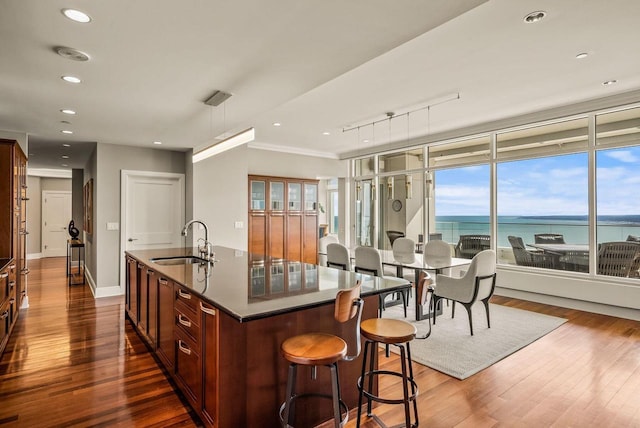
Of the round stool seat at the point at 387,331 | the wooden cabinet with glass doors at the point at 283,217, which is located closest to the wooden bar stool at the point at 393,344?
the round stool seat at the point at 387,331

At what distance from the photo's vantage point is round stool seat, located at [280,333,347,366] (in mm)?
1685

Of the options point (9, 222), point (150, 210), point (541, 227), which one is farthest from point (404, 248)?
point (9, 222)

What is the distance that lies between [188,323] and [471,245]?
5345 millimetres

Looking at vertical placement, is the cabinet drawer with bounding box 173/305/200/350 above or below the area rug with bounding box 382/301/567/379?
above

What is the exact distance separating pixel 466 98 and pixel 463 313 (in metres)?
2.82

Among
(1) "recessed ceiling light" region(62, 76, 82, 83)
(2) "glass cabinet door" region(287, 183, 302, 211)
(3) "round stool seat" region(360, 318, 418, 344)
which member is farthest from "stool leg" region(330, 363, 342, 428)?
(2) "glass cabinet door" region(287, 183, 302, 211)

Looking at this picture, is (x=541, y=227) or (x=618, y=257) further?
(x=541, y=227)

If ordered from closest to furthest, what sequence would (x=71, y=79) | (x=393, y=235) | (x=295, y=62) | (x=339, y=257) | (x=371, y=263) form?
(x=295, y=62) < (x=71, y=79) < (x=371, y=263) < (x=339, y=257) < (x=393, y=235)

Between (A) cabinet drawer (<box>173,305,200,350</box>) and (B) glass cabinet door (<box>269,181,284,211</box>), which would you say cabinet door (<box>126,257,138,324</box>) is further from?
(B) glass cabinet door (<box>269,181,284,211</box>)

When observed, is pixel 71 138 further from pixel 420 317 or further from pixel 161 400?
pixel 420 317

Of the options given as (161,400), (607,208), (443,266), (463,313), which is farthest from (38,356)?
(607,208)

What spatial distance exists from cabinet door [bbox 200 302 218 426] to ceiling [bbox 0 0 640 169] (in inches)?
67.5

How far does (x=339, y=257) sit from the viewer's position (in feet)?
15.6

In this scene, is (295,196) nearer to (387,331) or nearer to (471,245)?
(471,245)
